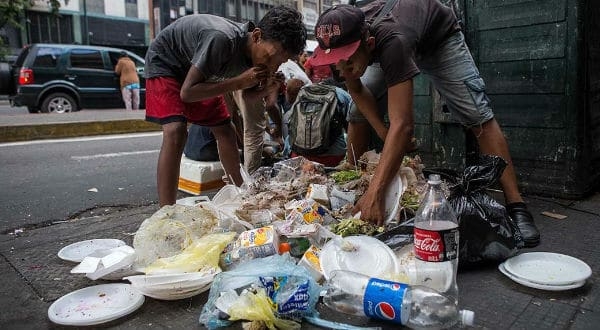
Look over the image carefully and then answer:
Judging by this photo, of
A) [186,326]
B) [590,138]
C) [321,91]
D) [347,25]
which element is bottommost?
[186,326]

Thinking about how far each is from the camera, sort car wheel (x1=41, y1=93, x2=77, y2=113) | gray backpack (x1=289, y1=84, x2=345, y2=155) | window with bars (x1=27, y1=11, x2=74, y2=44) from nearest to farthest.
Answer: gray backpack (x1=289, y1=84, x2=345, y2=155) → car wheel (x1=41, y1=93, x2=77, y2=113) → window with bars (x1=27, y1=11, x2=74, y2=44)

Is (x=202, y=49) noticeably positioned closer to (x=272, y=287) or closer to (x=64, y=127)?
(x=272, y=287)

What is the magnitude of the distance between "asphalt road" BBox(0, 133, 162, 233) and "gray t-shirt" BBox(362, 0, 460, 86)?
2262mm

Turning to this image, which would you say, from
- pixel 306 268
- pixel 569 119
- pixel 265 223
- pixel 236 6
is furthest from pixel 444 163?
pixel 236 6

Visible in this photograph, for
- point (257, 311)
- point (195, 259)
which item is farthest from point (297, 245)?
point (257, 311)

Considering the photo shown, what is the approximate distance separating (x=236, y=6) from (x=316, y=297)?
2446 centimetres

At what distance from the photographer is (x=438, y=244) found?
177cm

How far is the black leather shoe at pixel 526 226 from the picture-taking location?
92.7 inches

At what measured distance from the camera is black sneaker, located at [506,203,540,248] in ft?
7.73

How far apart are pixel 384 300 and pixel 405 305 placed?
0.07 metres

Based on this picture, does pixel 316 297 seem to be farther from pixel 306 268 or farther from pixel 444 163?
pixel 444 163

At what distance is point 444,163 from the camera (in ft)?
11.5

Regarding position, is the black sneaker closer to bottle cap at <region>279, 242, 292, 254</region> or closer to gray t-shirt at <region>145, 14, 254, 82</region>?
bottle cap at <region>279, 242, 292, 254</region>

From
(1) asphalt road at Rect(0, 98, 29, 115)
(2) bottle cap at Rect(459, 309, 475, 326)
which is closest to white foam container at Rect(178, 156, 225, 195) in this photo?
(2) bottle cap at Rect(459, 309, 475, 326)
